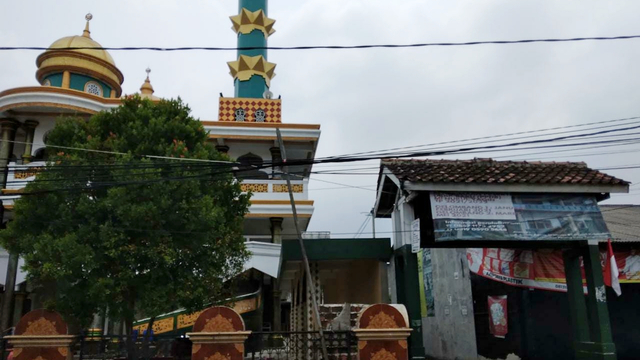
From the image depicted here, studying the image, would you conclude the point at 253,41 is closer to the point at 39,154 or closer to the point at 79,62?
the point at 79,62

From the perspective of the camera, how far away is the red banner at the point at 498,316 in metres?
17.2

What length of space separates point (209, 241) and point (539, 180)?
8353 millimetres

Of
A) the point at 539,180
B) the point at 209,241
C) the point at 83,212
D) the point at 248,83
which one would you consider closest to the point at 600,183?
the point at 539,180

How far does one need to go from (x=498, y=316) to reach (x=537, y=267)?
245 centimetres

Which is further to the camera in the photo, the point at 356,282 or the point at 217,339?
the point at 356,282

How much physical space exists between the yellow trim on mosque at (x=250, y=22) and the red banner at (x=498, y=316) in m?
19.9

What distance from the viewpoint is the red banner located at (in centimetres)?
1716

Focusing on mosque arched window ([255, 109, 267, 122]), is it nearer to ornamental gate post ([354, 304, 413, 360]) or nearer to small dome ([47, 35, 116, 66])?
small dome ([47, 35, 116, 66])

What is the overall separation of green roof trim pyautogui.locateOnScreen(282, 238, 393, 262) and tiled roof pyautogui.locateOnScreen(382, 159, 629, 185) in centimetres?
266

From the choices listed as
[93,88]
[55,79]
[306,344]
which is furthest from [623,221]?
[55,79]

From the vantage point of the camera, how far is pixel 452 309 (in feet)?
59.4

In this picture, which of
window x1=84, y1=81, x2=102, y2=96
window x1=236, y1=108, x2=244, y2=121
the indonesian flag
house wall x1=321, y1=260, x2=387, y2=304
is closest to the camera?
the indonesian flag

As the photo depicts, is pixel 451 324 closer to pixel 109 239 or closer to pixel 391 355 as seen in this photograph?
pixel 391 355

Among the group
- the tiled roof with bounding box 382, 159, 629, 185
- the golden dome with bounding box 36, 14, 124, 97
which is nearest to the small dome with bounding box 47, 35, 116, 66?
the golden dome with bounding box 36, 14, 124, 97
